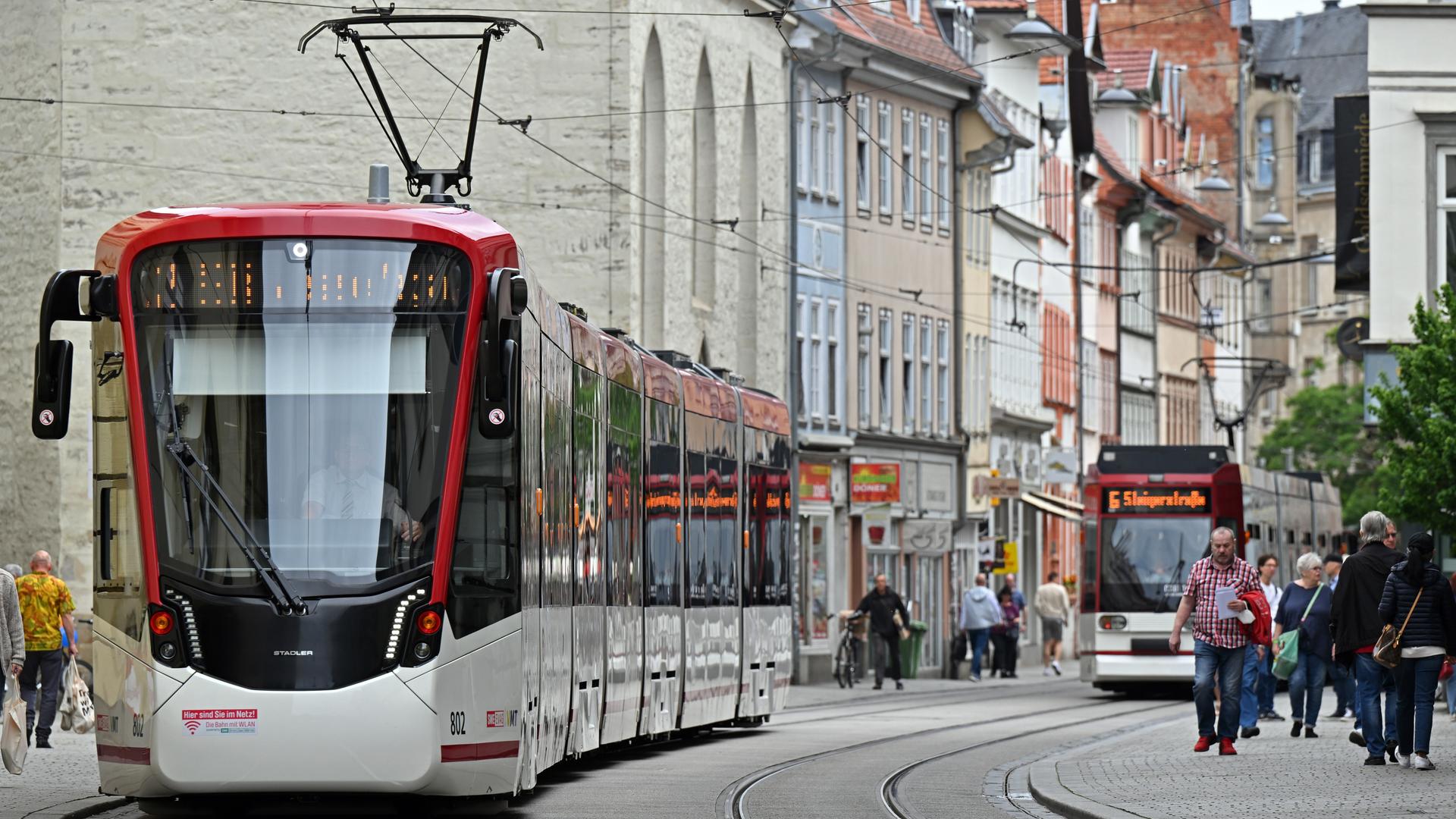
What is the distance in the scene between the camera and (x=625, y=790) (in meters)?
18.6

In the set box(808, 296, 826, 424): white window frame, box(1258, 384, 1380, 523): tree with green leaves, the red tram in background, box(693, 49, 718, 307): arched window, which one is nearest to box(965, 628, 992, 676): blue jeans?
box(808, 296, 826, 424): white window frame

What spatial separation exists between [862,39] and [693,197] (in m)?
6.99

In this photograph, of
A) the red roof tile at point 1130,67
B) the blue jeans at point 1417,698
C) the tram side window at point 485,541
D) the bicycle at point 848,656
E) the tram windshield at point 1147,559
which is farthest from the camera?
the red roof tile at point 1130,67

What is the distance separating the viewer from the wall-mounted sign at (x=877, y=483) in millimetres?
48406

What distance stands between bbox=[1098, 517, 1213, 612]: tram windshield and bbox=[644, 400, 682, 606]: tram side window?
1508 cm

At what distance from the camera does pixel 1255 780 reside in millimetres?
19453

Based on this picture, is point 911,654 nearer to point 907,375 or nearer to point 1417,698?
point 907,375

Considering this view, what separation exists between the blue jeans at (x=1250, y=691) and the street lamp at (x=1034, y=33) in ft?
93.4

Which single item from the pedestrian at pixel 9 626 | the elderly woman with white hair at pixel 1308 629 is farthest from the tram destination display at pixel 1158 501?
the pedestrian at pixel 9 626

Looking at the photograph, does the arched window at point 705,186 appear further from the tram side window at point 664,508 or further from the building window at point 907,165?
the tram side window at point 664,508

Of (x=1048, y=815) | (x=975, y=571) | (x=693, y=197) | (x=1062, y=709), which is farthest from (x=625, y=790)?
(x=975, y=571)

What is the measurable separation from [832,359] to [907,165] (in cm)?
553

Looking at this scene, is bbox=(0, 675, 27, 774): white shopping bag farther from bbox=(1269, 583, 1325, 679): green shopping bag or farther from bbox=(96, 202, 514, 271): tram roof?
bbox=(1269, 583, 1325, 679): green shopping bag

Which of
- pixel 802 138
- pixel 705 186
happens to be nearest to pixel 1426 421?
pixel 705 186
